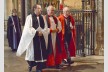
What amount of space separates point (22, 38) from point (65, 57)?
0.47m

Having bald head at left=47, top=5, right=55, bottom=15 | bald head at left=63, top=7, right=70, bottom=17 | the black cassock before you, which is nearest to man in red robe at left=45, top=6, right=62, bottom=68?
bald head at left=47, top=5, right=55, bottom=15

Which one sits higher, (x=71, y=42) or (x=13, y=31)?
(x=13, y=31)

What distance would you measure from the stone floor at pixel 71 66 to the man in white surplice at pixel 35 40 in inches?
2.6

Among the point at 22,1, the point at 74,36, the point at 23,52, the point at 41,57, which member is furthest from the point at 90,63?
the point at 22,1

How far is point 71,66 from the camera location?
2434 mm

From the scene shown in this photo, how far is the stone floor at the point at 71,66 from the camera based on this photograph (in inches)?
93.0

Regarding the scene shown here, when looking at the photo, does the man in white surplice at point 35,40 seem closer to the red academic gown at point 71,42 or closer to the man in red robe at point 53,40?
the man in red robe at point 53,40

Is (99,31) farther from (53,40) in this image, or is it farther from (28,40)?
(28,40)

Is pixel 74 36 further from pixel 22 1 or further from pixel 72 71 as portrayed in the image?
pixel 22 1

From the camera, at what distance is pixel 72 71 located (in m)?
2.41

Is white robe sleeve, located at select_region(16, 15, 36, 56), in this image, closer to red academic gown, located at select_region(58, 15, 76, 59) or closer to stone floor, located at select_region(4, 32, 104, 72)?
stone floor, located at select_region(4, 32, 104, 72)

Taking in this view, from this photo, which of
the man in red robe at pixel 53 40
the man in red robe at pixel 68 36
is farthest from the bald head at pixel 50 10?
the man in red robe at pixel 68 36

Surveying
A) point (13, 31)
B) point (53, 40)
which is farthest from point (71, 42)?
point (13, 31)

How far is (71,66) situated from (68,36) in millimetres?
304
